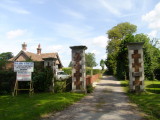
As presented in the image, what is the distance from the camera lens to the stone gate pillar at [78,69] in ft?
44.5

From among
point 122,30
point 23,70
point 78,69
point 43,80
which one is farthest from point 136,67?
point 122,30

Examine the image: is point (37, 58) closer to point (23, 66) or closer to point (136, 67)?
point (23, 66)

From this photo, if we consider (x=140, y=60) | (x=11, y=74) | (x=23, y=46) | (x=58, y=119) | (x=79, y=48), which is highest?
(x=23, y=46)

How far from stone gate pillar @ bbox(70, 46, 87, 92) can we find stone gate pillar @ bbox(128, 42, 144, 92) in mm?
3511

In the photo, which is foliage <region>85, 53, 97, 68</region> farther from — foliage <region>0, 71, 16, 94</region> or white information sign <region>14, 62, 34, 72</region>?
white information sign <region>14, 62, 34, 72</region>

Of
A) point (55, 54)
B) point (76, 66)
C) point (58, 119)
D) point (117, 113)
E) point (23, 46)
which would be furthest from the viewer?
point (55, 54)

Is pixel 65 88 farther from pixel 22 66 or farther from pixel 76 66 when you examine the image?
pixel 22 66

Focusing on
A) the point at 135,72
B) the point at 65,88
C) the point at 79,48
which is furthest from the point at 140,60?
the point at 65,88

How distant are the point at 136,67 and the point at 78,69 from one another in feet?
14.2

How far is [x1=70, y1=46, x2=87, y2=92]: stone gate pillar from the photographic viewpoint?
534 inches

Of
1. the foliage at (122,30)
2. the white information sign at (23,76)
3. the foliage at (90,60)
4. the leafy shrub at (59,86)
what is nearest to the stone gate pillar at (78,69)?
Result: the leafy shrub at (59,86)

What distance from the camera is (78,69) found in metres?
13.8

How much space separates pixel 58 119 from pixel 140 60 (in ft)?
27.6

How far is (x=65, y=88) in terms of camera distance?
47.2 feet
